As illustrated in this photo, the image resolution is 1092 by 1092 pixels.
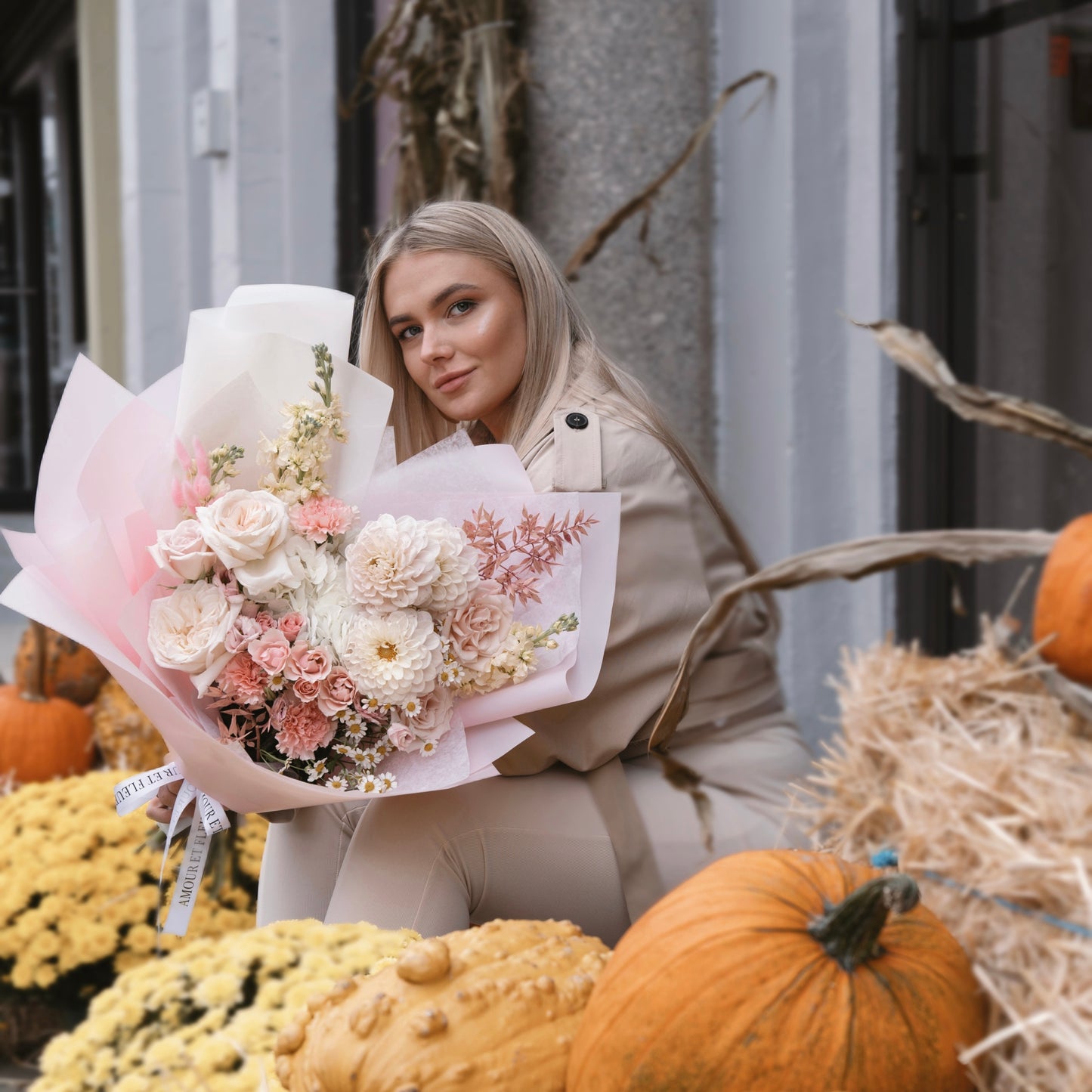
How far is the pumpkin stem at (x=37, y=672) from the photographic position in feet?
13.0

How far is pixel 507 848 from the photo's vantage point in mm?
1944

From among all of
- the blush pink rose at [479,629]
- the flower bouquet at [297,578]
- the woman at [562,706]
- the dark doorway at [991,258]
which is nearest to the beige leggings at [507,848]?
the woman at [562,706]

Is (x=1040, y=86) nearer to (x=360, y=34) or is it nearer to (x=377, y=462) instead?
(x=377, y=462)

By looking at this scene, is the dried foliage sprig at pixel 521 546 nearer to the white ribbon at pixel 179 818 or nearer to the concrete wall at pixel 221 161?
the white ribbon at pixel 179 818

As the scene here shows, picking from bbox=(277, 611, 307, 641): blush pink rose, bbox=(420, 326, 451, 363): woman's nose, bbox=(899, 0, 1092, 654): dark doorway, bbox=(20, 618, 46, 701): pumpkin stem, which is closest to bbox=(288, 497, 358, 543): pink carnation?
bbox=(277, 611, 307, 641): blush pink rose

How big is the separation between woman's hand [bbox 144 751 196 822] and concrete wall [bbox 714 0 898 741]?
202 cm

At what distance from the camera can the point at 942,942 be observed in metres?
1.04

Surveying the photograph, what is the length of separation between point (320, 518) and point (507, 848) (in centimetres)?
56

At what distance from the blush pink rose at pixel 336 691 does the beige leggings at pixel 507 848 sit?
26 centimetres

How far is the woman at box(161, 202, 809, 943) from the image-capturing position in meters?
1.94

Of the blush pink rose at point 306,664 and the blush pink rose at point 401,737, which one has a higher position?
the blush pink rose at point 306,664

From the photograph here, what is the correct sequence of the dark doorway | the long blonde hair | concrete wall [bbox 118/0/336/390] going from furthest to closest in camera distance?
concrete wall [bbox 118/0/336/390] < the dark doorway < the long blonde hair

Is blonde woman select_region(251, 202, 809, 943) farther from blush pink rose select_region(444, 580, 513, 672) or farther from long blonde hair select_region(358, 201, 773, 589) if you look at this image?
blush pink rose select_region(444, 580, 513, 672)

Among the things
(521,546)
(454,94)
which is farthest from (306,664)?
(454,94)
